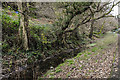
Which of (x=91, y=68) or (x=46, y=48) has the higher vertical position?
(x=46, y=48)

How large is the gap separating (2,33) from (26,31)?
1932 millimetres

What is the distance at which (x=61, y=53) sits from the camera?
34.8 feet

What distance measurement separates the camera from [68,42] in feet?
41.8

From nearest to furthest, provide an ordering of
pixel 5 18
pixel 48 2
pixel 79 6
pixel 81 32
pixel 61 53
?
pixel 5 18 → pixel 79 6 → pixel 61 53 → pixel 48 2 → pixel 81 32

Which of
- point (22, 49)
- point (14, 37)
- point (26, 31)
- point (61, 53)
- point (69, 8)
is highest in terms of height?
point (69, 8)

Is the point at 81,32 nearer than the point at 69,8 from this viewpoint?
No

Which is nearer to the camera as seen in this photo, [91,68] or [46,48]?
[91,68]

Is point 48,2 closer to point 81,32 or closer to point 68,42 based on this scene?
point 68,42

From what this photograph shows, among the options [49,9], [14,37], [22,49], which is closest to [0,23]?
[14,37]

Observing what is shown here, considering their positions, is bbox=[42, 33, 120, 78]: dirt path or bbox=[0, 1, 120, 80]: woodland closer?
bbox=[42, 33, 120, 78]: dirt path

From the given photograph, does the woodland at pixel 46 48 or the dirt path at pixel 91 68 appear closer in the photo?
the dirt path at pixel 91 68

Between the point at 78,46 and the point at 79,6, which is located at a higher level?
the point at 79,6

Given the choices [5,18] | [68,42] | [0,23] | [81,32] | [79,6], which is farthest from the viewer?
[81,32]

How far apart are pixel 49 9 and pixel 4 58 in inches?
323
